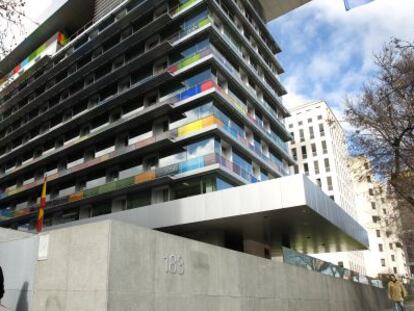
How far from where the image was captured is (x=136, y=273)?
24.1 ft

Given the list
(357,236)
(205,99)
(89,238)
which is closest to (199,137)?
(205,99)

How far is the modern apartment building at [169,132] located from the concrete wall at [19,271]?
14.6 metres

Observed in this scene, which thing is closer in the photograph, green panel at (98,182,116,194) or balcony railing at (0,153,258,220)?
balcony railing at (0,153,258,220)

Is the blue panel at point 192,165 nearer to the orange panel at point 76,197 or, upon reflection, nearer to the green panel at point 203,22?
the green panel at point 203,22

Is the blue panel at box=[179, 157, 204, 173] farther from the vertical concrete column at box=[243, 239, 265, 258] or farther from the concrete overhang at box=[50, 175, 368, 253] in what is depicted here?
the vertical concrete column at box=[243, 239, 265, 258]

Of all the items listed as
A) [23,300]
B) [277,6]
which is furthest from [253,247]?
[277,6]

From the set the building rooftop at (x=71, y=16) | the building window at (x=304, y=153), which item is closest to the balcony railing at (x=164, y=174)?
the building rooftop at (x=71, y=16)

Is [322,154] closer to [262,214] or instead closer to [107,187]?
[107,187]

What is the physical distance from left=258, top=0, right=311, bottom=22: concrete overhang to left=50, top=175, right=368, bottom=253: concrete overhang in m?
25.1

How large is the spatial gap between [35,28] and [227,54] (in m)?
→ 26.7

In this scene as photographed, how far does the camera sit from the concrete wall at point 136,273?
6938 mm

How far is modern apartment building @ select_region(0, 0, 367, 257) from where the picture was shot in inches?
990

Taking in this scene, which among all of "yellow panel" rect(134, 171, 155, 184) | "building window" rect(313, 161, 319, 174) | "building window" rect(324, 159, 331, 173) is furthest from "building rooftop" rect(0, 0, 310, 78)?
"building window" rect(313, 161, 319, 174)

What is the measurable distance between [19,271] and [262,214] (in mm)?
15424
